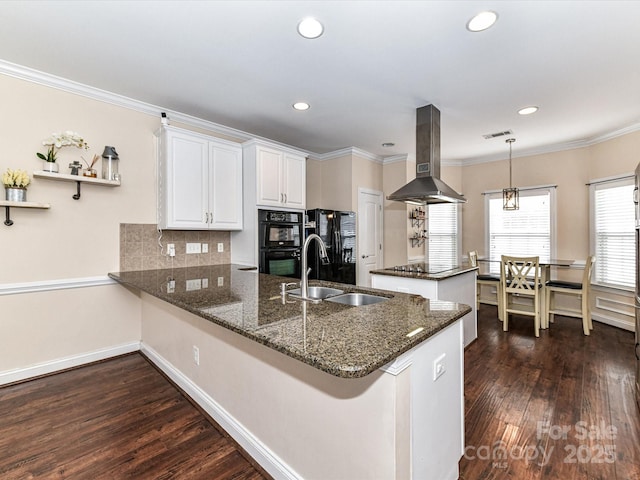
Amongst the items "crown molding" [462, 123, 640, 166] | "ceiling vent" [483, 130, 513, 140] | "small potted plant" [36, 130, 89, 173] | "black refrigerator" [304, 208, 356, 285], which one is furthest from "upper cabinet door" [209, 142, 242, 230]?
"crown molding" [462, 123, 640, 166]

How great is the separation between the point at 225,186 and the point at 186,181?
47 centimetres

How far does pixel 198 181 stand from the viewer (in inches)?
134

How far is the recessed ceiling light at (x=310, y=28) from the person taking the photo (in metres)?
2.01

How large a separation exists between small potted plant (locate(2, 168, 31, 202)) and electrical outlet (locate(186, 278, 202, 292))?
152 cm

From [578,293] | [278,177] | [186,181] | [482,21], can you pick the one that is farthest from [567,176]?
[186,181]

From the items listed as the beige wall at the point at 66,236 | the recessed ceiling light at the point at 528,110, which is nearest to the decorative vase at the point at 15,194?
the beige wall at the point at 66,236

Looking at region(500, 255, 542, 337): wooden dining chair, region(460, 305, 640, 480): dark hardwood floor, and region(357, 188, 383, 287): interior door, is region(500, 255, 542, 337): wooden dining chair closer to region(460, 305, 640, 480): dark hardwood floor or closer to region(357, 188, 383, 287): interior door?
region(460, 305, 640, 480): dark hardwood floor

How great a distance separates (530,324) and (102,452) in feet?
16.3

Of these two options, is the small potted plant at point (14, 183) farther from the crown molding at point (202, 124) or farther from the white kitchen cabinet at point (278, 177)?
the white kitchen cabinet at point (278, 177)

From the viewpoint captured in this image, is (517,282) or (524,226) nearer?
(517,282)

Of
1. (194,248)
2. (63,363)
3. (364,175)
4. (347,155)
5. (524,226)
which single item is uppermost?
(347,155)

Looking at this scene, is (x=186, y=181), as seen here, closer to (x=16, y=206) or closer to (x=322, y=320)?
(x=16, y=206)

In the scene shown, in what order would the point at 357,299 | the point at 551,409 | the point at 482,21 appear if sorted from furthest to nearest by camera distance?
the point at 551,409 → the point at 357,299 → the point at 482,21

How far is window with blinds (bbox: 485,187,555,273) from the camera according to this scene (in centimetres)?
504
